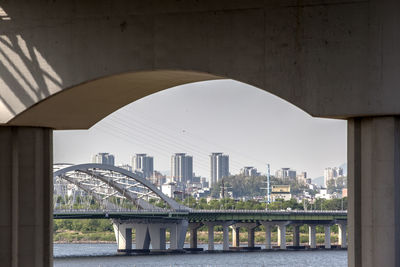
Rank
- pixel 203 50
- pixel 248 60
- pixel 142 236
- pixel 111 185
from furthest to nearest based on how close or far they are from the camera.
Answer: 1. pixel 111 185
2. pixel 142 236
3. pixel 203 50
4. pixel 248 60

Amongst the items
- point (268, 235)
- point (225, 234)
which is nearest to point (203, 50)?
point (225, 234)

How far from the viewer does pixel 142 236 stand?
431ft

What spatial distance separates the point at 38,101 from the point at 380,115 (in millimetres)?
5980

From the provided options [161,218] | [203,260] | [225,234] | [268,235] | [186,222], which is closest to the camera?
[203,260]

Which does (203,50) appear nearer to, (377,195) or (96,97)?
(96,97)

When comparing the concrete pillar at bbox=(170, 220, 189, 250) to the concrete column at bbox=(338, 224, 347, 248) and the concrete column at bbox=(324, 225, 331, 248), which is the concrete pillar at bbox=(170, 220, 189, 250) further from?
the concrete column at bbox=(338, 224, 347, 248)

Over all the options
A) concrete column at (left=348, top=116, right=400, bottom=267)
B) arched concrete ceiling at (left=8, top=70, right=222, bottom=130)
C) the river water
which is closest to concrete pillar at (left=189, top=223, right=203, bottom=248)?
the river water

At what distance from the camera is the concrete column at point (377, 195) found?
52.8 feet

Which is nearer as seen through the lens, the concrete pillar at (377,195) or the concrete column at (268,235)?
the concrete pillar at (377,195)

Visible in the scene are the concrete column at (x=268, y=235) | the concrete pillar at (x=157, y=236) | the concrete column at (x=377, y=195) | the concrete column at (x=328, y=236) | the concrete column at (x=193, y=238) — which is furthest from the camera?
the concrete column at (x=328, y=236)

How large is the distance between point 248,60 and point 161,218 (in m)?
120

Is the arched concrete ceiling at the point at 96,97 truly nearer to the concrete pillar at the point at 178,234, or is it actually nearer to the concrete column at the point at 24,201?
the concrete column at the point at 24,201

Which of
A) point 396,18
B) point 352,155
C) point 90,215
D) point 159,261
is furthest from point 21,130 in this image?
point 90,215

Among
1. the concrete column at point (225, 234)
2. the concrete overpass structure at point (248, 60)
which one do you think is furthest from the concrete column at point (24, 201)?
the concrete column at point (225, 234)
